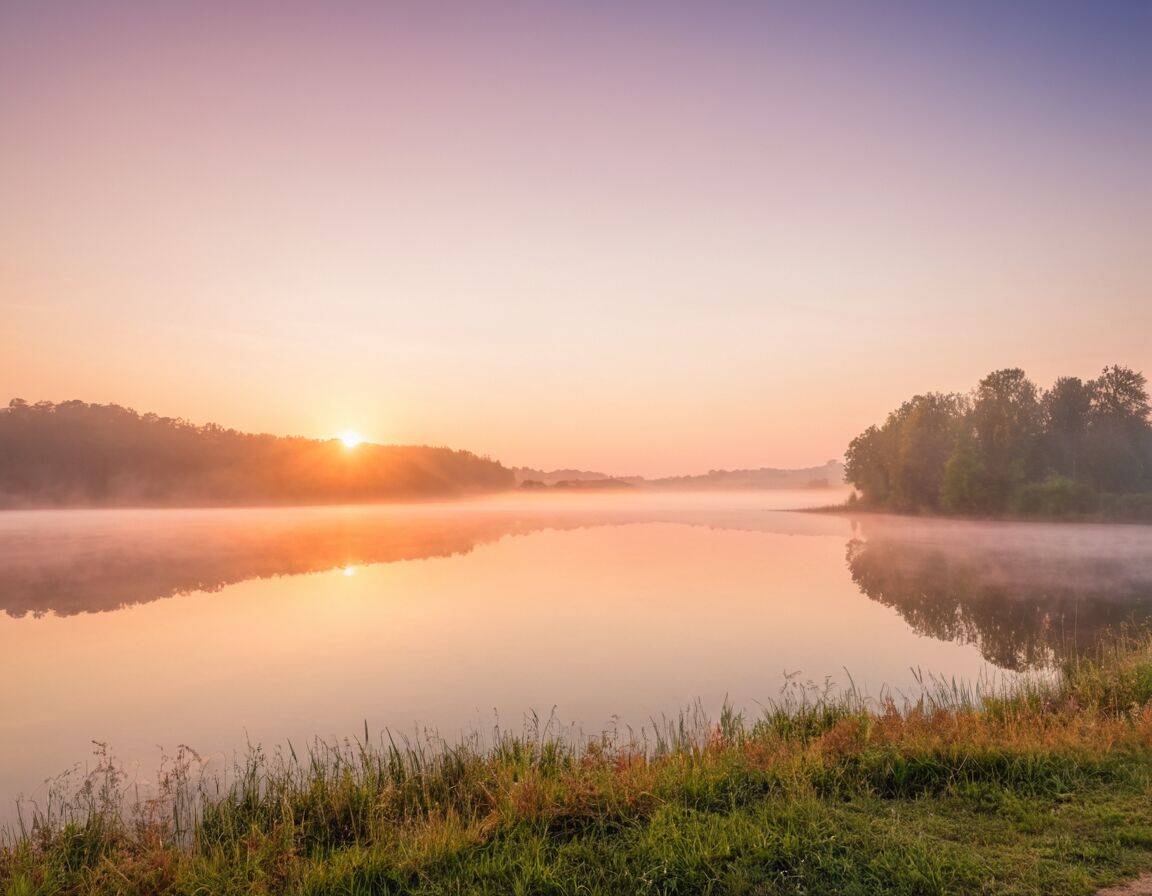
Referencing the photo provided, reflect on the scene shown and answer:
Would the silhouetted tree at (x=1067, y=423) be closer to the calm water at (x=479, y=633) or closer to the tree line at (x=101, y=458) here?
the calm water at (x=479, y=633)

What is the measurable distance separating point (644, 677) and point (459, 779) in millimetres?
10106

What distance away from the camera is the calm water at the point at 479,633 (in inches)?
684

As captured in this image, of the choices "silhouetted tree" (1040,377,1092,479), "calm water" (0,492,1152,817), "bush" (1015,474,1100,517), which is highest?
"silhouetted tree" (1040,377,1092,479)

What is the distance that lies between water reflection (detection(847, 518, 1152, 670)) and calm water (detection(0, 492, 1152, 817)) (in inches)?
9.2

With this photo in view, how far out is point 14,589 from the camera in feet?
132

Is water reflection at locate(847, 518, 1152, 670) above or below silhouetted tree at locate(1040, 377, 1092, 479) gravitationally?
below

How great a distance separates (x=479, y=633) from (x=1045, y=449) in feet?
276

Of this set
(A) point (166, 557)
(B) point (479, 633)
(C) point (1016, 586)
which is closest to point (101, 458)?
(A) point (166, 557)

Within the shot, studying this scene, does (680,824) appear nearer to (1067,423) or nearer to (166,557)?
(166,557)

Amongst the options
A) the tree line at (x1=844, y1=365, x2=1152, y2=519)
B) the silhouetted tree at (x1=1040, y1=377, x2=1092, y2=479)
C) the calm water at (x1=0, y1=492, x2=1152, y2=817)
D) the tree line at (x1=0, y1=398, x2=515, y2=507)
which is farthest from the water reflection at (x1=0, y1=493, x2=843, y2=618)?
the tree line at (x1=0, y1=398, x2=515, y2=507)

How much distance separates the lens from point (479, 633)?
2691 cm

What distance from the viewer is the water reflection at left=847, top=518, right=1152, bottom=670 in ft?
87.1

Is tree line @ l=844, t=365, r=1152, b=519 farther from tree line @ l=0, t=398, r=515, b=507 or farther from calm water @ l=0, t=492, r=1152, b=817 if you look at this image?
tree line @ l=0, t=398, r=515, b=507

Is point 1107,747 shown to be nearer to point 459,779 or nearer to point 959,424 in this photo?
point 459,779
